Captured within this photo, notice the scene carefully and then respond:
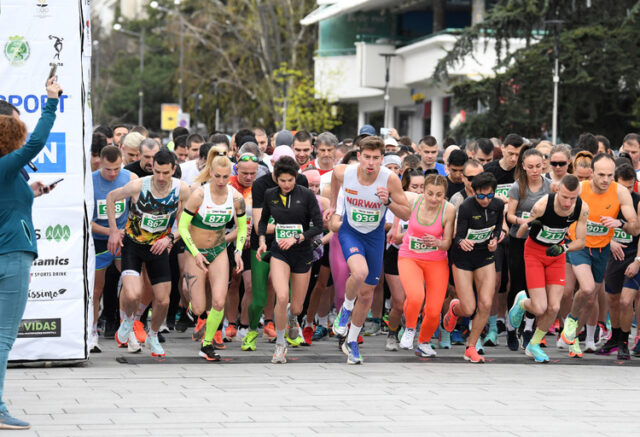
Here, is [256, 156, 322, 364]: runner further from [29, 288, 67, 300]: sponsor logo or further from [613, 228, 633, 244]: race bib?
[613, 228, 633, 244]: race bib

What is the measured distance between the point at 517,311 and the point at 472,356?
2.97 ft

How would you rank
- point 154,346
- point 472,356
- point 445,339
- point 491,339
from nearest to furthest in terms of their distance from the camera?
point 154,346 → point 472,356 → point 445,339 → point 491,339

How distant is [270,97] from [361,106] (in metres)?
4.67

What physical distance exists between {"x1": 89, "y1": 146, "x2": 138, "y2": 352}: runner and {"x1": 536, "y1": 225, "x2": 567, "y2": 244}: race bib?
4141mm

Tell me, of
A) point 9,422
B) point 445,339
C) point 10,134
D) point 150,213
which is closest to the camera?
point 9,422

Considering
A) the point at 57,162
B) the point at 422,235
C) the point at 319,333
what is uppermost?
the point at 57,162

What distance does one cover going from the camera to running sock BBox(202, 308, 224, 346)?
10.6 meters

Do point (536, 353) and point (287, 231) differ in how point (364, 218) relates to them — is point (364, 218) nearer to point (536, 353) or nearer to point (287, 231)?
point (287, 231)

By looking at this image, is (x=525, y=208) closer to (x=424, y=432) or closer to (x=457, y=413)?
(x=457, y=413)

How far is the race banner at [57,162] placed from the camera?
32.4 ft

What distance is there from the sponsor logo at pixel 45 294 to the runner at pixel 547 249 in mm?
4454

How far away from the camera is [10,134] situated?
7.34 metres

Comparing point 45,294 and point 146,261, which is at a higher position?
point 146,261

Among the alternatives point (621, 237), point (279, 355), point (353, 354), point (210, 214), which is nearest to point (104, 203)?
point (210, 214)
